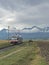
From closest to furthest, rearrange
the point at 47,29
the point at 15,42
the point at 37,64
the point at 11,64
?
the point at 11,64, the point at 37,64, the point at 15,42, the point at 47,29

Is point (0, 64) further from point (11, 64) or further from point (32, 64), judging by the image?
point (32, 64)

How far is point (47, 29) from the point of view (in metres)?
168

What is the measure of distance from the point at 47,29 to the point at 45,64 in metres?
144

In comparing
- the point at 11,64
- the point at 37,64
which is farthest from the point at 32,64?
the point at 11,64

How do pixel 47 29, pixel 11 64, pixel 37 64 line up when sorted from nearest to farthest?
1. pixel 11 64
2. pixel 37 64
3. pixel 47 29

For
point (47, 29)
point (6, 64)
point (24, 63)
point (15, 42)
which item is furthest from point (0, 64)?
point (47, 29)

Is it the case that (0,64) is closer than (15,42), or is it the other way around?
(0,64)

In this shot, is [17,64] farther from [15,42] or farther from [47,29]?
[47,29]

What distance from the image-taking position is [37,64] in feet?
84.8

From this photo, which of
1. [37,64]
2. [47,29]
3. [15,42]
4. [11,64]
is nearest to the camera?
[11,64]

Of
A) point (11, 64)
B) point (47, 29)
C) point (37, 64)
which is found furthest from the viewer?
point (47, 29)

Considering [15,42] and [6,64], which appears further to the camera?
[15,42]

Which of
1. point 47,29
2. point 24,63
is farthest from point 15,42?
point 47,29

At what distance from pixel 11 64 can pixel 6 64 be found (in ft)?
1.52
